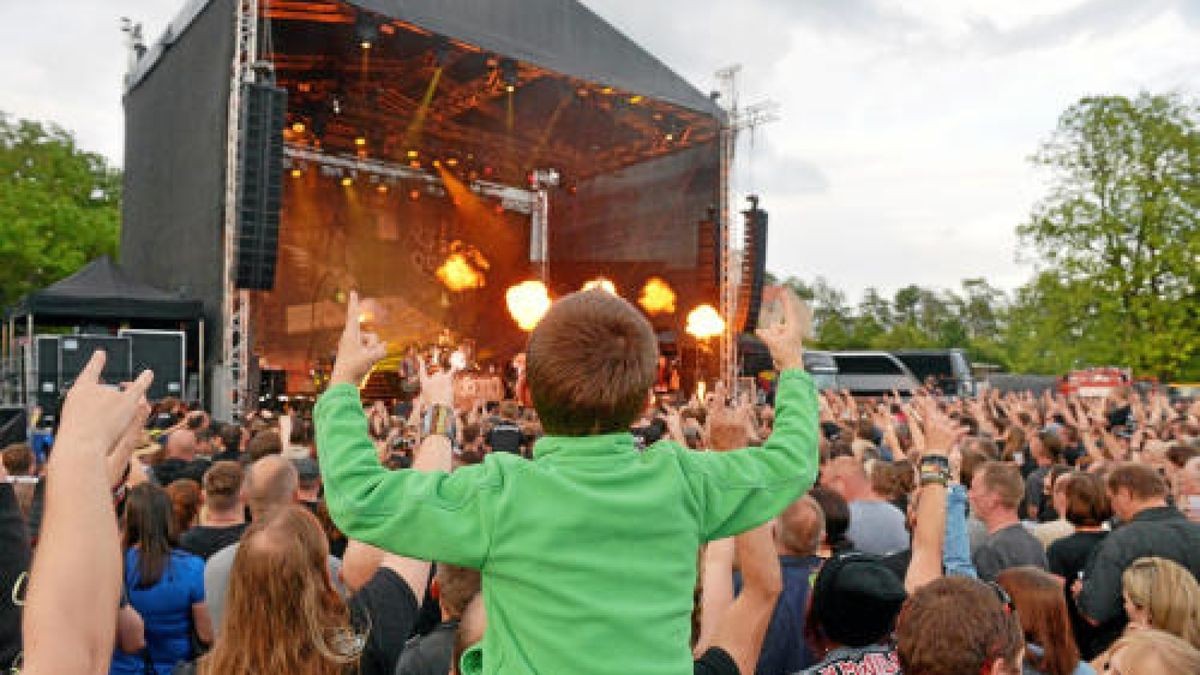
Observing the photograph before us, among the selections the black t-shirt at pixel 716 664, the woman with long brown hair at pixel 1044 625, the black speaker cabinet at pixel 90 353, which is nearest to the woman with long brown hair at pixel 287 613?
the black t-shirt at pixel 716 664

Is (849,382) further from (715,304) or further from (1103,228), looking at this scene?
(1103,228)

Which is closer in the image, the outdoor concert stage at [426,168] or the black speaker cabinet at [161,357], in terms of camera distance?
the black speaker cabinet at [161,357]

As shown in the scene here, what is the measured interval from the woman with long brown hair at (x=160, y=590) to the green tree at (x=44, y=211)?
28.9 m

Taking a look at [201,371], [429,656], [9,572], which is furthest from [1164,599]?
[201,371]

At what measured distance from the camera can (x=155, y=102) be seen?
18.1 meters

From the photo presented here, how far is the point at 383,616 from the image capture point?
7.16 feet

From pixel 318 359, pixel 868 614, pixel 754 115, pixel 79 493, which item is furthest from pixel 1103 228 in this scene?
pixel 79 493

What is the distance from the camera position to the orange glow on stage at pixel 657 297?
21.0 metres

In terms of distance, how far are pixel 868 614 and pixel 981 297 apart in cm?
6847

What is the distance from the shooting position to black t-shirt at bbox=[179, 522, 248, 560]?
3713mm

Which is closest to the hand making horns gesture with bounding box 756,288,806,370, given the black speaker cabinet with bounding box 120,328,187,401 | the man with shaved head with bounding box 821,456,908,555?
the man with shaved head with bounding box 821,456,908,555

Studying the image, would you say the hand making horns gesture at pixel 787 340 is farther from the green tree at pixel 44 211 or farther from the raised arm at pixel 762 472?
the green tree at pixel 44 211

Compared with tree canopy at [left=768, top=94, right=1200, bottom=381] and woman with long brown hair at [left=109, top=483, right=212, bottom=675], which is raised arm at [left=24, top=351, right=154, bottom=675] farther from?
tree canopy at [left=768, top=94, right=1200, bottom=381]

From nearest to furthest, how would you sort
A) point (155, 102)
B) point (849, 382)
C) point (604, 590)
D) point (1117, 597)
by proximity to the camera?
point (604, 590), point (1117, 597), point (155, 102), point (849, 382)
